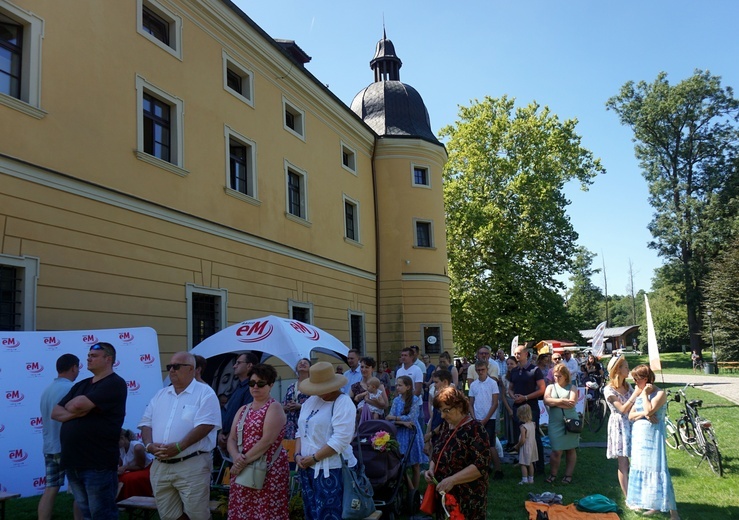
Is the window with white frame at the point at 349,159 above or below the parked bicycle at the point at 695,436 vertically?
above

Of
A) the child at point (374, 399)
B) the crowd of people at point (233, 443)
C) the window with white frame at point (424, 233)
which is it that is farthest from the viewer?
the window with white frame at point (424, 233)

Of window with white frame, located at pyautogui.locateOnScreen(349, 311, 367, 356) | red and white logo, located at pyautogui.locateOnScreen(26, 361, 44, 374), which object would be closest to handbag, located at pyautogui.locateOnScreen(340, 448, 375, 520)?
red and white logo, located at pyautogui.locateOnScreen(26, 361, 44, 374)

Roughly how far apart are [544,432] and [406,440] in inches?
173

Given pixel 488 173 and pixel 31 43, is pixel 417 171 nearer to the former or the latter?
pixel 488 173

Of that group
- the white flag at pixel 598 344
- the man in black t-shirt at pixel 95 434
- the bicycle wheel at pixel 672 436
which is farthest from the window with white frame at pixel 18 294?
the white flag at pixel 598 344

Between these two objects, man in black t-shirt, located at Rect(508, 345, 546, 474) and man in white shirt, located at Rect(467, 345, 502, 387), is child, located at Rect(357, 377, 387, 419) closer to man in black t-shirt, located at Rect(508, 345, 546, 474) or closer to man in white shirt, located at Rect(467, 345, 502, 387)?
man in white shirt, located at Rect(467, 345, 502, 387)

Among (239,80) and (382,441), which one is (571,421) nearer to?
(382,441)

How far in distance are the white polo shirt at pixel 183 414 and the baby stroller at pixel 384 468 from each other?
1708 millimetres

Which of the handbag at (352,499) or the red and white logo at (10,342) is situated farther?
the red and white logo at (10,342)

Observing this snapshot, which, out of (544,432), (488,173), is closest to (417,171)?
(488,173)

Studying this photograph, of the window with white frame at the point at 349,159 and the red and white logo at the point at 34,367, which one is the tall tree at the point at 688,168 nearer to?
the window with white frame at the point at 349,159

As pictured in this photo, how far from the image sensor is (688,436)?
10383 mm

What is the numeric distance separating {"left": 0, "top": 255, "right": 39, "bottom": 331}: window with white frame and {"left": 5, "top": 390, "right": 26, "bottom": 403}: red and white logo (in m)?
1.95

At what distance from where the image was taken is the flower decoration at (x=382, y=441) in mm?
6637
